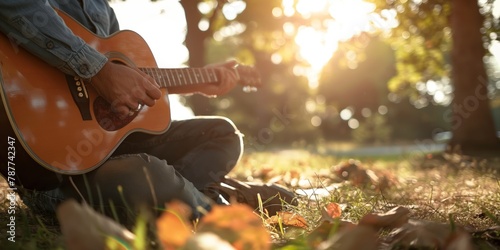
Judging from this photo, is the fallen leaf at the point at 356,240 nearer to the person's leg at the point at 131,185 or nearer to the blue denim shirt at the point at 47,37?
the person's leg at the point at 131,185

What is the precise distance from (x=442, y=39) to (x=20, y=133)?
8.96 m

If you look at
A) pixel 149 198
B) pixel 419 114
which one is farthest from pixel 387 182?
pixel 419 114

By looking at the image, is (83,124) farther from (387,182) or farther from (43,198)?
(387,182)

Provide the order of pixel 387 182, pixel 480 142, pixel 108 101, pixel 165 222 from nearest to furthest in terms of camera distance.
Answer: pixel 165 222 < pixel 108 101 < pixel 387 182 < pixel 480 142

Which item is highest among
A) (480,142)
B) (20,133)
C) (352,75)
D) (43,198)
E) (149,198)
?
(20,133)

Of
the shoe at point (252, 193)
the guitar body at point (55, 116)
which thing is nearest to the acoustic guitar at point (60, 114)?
the guitar body at point (55, 116)

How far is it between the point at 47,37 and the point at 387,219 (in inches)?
58.0

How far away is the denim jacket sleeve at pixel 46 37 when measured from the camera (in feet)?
6.48

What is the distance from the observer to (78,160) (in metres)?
2.04

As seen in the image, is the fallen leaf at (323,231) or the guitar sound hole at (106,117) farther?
the guitar sound hole at (106,117)

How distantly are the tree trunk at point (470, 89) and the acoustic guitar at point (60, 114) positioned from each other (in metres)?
6.80

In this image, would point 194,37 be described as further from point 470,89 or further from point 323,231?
point 323,231

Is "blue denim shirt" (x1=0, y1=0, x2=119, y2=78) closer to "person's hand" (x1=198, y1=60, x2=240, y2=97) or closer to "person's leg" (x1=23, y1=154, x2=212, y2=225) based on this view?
"person's leg" (x1=23, y1=154, x2=212, y2=225)

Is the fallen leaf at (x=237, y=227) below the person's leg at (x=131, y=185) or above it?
above
